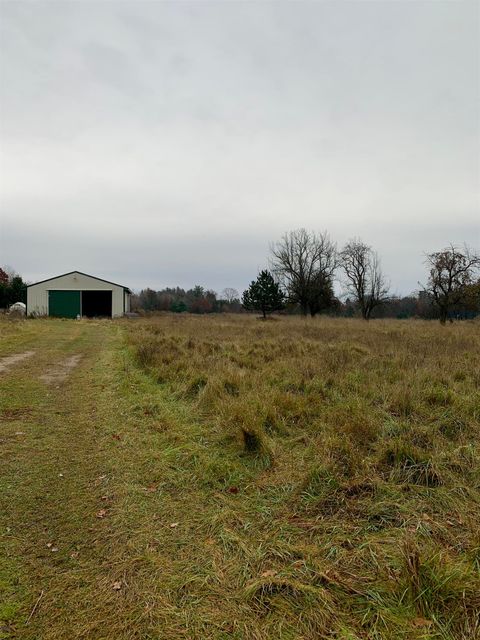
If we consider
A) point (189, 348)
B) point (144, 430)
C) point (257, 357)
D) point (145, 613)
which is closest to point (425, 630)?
point (145, 613)

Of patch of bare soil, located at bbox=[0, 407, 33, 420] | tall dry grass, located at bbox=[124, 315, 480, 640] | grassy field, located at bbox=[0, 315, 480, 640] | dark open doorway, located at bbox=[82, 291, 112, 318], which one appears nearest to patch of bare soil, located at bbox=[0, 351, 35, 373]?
grassy field, located at bbox=[0, 315, 480, 640]

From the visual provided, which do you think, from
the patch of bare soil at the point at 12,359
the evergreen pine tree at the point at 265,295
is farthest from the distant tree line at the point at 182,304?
the patch of bare soil at the point at 12,359

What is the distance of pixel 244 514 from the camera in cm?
315

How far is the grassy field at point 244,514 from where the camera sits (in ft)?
6.93

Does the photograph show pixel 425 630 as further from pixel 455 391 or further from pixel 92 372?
pixel 92 372

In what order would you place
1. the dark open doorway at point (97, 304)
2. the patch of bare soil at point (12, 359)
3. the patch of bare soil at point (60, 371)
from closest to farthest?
the patch of bare soil at point (60, 371)
the patch of bare soil at point (12, 359)
the dark open doorway at point (97, 304)

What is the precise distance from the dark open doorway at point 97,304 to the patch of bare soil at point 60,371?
32018 mm

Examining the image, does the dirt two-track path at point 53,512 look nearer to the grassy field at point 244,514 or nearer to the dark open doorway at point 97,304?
the grassy field at point 244,514

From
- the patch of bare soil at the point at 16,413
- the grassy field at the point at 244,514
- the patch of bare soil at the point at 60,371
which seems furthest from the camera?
the patch of bare soil at the point at 60,371

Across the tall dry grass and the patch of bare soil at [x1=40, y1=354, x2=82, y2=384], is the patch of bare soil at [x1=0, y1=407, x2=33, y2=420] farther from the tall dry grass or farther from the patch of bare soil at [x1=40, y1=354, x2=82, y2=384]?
the tall dry grass

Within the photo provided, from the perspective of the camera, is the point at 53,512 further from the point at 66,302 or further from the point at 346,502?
the point at 66,302

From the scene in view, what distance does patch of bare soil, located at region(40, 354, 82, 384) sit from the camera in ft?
26.6

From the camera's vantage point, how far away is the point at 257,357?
1050cm

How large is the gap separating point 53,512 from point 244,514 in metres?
1.67
